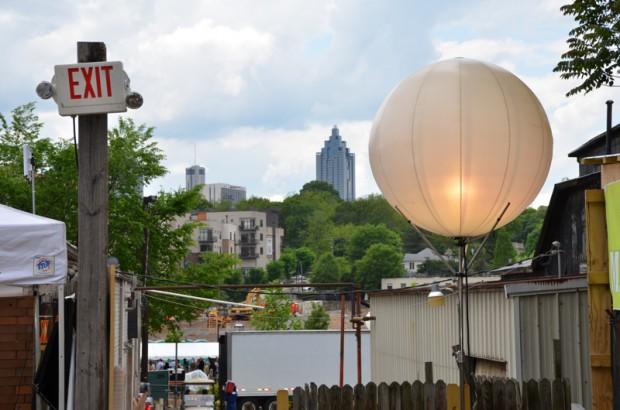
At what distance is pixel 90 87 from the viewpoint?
6.99 m

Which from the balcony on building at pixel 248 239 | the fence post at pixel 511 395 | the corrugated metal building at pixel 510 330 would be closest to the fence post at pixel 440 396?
the fence post at pixel 511 395

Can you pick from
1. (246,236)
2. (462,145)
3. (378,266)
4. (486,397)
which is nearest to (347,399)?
(486,397)

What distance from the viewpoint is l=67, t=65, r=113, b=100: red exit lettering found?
6.94 metres

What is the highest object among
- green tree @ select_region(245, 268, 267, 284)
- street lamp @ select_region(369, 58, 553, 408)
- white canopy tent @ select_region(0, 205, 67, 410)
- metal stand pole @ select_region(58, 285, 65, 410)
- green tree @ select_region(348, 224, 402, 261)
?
green tree @ select_region(348, 224, 402, 261)

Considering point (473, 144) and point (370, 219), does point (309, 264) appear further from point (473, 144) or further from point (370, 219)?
point (473, 144)

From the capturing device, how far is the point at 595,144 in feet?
89.4

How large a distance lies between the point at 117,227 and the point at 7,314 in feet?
91.6

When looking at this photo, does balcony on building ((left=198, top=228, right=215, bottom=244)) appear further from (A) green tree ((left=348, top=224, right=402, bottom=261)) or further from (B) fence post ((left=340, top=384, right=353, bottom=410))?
(B) fence post ((left=340, top=384, right=353, bottom=410))

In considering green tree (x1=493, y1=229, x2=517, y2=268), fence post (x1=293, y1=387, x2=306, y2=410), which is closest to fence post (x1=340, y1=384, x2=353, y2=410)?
fence post (x1=293, y1=387, x2=306, y2=410)

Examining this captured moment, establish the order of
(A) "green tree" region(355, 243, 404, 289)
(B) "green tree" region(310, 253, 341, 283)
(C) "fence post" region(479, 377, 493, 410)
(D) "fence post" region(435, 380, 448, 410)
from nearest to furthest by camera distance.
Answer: (C) "fence post" region(479, 377, 493, 410), (D) "fence post" region(435, 380, 448, 410), (A) "green tree" region(355, 243, 404, 289), (B) "green tree" region(310, 253, 341, 283)

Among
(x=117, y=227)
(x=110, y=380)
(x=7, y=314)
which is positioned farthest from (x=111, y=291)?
(x=117, y=227)

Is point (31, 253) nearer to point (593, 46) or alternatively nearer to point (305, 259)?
point (593, 46)

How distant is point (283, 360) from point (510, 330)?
58.3 ft

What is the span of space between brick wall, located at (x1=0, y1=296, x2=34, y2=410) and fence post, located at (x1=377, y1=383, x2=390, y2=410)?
4364 millimetres
